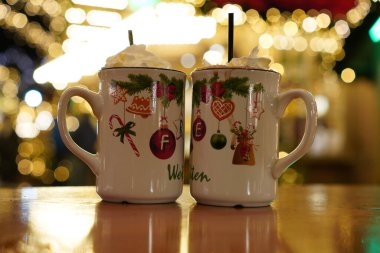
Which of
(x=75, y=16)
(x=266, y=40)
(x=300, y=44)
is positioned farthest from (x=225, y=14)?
(x=75, y=16)

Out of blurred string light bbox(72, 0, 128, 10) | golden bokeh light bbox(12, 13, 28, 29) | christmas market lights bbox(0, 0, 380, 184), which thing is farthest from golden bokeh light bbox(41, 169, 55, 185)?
blurred string light bbox(72, 0, 128, 10)

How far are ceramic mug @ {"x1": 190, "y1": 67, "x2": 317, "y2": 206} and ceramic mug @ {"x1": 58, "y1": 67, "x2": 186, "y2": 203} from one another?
0.15ft

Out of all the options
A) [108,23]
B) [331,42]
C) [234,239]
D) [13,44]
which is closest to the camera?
[234,239]

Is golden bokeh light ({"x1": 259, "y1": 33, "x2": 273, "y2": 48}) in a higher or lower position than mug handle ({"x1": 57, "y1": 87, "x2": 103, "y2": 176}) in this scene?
higher

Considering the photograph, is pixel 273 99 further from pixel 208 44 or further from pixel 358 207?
pixel 208 44

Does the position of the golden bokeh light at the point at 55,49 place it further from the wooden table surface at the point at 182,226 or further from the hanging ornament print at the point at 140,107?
the hanging ornament print at the point at 140,107

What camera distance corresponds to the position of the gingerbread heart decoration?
904mm

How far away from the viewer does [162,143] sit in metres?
0.91

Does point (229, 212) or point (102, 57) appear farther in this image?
point (102, 57)

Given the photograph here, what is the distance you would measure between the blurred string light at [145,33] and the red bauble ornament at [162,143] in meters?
2.63

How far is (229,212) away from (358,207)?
0.24 metres

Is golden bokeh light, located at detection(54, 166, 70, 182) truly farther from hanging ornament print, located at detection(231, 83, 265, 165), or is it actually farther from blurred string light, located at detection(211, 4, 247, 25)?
hanging ornament print, located at detection(231, 83, 265, 165)

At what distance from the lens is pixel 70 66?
15.7ft

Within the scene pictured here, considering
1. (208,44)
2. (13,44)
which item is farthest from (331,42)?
(13,44)
